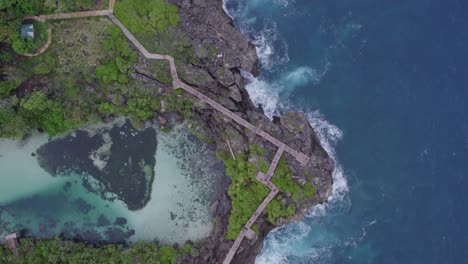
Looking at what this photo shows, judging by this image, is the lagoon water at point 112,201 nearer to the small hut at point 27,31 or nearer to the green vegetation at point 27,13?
the green vegetation at point 27,13

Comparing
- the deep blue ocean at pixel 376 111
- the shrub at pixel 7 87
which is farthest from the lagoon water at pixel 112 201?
the deep blue ocean at pixel 376 111

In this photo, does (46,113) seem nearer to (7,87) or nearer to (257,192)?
(7,87)

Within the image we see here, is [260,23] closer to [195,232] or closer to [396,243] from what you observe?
[195,232]

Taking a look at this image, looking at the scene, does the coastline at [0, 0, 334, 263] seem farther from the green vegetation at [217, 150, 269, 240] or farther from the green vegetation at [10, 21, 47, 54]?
the green vegetation at [10, 21, 47, 54]

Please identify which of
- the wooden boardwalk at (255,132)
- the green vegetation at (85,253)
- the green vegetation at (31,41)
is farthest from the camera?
the wooden boardwalk at (255,132)

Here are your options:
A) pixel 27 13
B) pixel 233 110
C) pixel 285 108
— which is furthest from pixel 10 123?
pixel 285 108

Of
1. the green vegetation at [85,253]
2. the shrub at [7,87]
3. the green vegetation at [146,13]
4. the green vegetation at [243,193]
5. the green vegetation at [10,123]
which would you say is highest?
the green vegetation at [146,13]

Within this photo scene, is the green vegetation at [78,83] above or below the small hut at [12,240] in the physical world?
above
